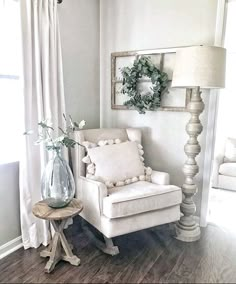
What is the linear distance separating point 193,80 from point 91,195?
1.28 meters

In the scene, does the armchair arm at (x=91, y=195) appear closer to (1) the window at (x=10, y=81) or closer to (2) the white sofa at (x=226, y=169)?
(1) the window at (x=10, y=81)

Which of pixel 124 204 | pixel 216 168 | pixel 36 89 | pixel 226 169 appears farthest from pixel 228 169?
pixel 36 89

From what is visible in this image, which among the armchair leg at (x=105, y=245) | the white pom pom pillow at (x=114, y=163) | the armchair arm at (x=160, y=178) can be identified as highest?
A: the white pom pom pillow at (x=114, y=163)

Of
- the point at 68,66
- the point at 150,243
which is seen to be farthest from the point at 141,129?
the point at 150,243

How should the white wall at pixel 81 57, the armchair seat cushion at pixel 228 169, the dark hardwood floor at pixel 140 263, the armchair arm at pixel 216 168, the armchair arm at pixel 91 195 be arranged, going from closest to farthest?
the dark hardwood floor at pixel 140 263 → the armchair arm at pixel 91 195 → the white wall at pixel 81 57 → the armchair seat cushion at pixel 228 169 → the armchair arm at pixel 216 168

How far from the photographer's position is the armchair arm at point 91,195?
2.13 metres

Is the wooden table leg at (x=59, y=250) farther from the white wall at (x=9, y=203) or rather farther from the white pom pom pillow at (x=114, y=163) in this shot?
the white pom pom pillow at (x=114, y=163)

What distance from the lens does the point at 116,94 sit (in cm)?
310

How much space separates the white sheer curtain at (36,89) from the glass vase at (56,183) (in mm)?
281

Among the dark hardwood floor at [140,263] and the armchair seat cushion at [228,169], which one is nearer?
the dark hardwood floor at [140,263]

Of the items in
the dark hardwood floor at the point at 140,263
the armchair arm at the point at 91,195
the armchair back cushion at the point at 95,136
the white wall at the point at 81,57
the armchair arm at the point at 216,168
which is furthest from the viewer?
the armchair arm at the point at 216,168

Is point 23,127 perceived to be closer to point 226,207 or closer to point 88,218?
point 88,218

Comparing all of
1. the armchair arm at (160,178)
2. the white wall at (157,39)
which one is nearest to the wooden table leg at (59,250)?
the armchair arm at (160,178)

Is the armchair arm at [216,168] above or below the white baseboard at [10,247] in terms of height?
above
